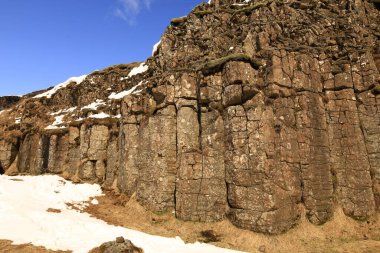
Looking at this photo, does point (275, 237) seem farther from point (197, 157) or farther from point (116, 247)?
point (116, 247)

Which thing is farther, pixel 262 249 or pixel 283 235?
pixel 283 235

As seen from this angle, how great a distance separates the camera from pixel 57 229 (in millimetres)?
20781

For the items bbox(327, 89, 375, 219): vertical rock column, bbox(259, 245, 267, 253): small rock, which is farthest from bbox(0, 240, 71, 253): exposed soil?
bbox(327, 89, 375, 219): vertical rock column

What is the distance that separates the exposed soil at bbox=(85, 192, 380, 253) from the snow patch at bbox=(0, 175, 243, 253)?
172 cm

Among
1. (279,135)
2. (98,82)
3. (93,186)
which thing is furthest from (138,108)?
(98,82)

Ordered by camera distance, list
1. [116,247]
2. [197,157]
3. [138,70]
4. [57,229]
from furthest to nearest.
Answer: [138,70] < [197,157] < [57,229] < [116,247]

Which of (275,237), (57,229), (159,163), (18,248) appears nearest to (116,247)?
(57,229)

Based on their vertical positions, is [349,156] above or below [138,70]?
below

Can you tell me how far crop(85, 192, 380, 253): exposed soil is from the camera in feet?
68.6

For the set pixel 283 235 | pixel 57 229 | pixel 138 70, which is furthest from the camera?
pixel 138 70

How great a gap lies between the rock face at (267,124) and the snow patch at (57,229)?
204 inches

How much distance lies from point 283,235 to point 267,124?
9.59m

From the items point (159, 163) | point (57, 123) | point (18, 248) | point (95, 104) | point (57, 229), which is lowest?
point (18, 248)

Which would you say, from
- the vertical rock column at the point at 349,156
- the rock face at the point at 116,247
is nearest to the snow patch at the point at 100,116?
the rock face at the point at 116,247
